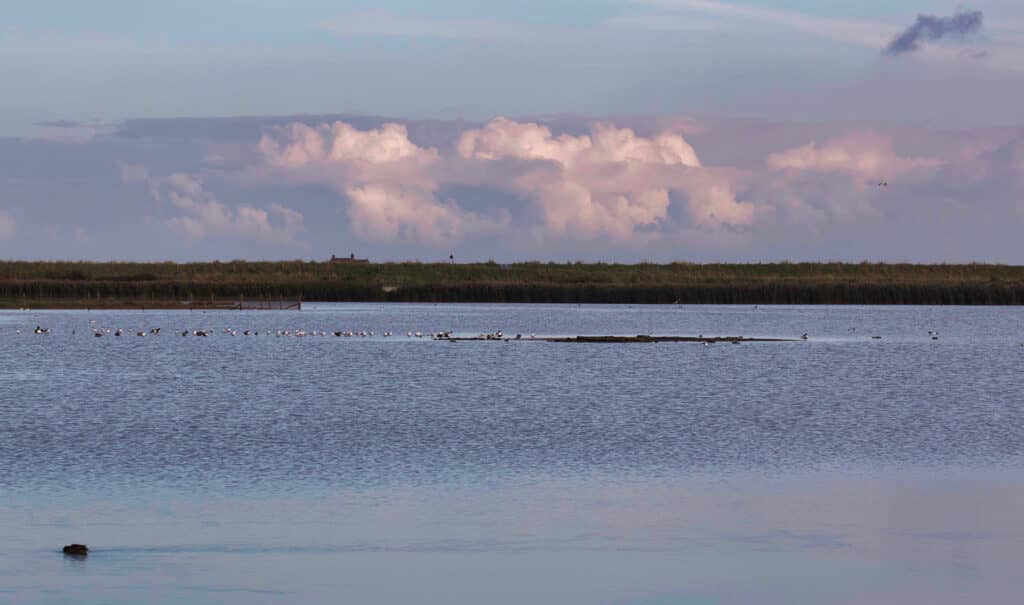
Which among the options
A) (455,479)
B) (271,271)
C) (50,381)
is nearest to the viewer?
(455,479)

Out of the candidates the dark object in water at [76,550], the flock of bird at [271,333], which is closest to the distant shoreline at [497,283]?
the flock of bird at [271,333]

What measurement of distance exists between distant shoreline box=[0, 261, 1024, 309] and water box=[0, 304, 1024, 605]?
5673cm

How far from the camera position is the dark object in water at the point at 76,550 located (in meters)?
14.5

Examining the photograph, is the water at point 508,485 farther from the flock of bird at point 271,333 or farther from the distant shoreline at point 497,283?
the distant shoreline at point 497,283

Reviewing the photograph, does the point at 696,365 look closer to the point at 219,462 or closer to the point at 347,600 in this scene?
the point at 219,462

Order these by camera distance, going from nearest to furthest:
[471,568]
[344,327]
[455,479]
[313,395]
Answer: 1. [471,568]
2. [455,479]
3. [313,395]
4. [344,327]

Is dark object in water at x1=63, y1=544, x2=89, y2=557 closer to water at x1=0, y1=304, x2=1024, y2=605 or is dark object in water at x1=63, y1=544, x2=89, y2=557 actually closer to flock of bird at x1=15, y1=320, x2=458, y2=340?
water at x1=0, y1=304, x2=1024, y2=605

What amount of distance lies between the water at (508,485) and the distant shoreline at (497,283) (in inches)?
2233

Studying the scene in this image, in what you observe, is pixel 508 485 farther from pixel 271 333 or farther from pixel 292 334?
pixel 271 333

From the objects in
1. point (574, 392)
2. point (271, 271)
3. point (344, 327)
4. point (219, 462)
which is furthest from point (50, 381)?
point (271, 271)

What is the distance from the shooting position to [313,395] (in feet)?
115

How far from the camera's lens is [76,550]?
14492 millimetres

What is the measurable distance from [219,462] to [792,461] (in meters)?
8.81

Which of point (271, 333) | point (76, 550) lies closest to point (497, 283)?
point (271, 333)
